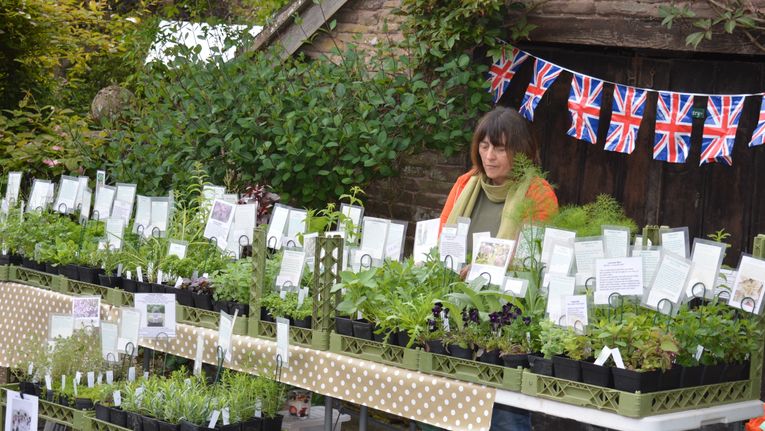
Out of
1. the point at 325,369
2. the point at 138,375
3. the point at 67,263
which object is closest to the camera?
the point at 325,369

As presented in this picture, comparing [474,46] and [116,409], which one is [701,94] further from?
[116,409]

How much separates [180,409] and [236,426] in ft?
0.69

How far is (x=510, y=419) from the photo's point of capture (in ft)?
13.0

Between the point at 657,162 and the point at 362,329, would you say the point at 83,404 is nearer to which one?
the point at 362,329

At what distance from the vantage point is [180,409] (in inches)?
152

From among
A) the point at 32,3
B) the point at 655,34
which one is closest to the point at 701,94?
the point at 655,34

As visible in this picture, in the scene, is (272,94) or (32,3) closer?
(272,94)

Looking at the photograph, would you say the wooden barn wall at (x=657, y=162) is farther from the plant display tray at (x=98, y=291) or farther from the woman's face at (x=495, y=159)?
the plant display tray at (x=98, y=291)

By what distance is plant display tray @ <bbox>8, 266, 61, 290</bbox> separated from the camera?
5.41 m

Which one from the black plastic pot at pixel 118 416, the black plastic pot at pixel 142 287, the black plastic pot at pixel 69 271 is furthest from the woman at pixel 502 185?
the black plastic pot at pixel 69 271

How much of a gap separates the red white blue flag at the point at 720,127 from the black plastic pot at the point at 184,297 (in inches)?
113

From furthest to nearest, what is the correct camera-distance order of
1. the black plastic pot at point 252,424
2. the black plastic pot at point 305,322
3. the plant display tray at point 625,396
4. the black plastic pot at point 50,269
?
1. the black plastic pot at point 50,269
2. the black plastic pot at point 305,322
3. the black plastic pot at point 252,424
4. the plant display tray at point 625,396

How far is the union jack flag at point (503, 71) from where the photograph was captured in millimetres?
6754

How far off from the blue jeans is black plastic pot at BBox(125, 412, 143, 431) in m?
1.28
